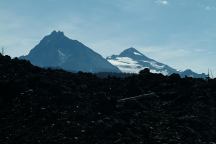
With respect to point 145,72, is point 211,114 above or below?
below

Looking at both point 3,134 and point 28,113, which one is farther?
point 28,113

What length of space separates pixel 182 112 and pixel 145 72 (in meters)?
8.38

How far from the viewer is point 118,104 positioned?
1139 inches

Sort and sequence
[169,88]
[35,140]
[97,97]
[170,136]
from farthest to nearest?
[169,88], [97,97], [170,136], [35,140]

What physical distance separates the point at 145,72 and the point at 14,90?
11.7 metres

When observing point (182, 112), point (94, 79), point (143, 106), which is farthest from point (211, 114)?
point (94, 79)

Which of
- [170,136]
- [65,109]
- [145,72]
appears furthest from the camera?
[145,72]

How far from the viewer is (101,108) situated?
1101 inches

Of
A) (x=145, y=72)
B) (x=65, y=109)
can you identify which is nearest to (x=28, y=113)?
(x=65, y=109)

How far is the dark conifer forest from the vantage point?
24219 mm

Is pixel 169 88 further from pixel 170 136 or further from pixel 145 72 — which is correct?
pixel 170 136

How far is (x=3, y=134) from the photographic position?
23547mm

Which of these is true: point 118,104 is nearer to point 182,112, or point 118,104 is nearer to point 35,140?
point 182,112

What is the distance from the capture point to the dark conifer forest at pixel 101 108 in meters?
24.2
